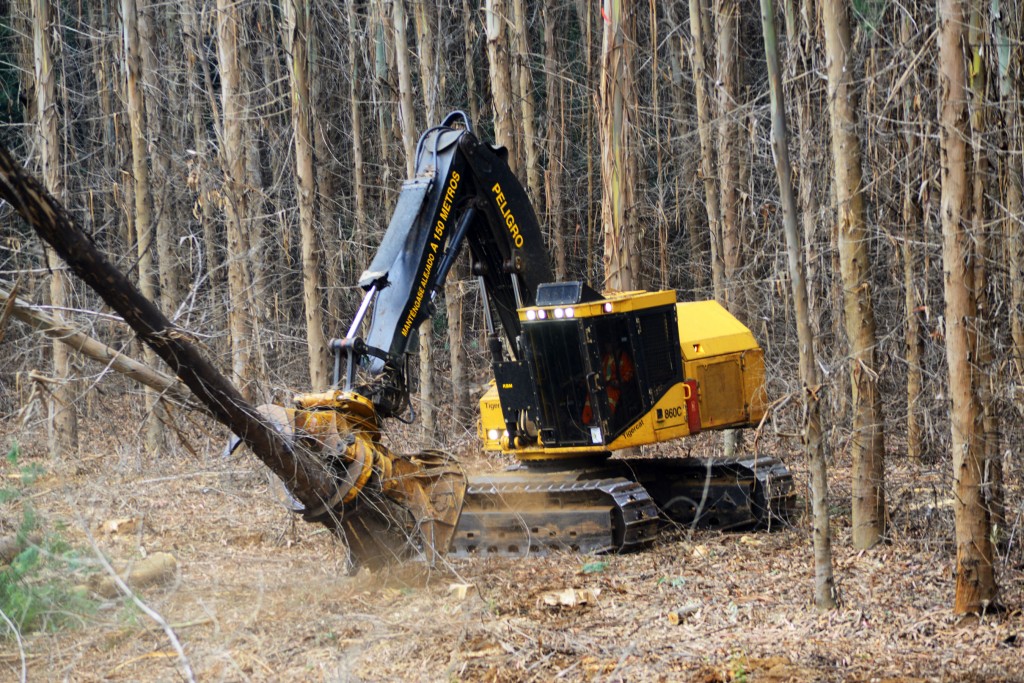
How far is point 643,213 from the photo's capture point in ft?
65.2

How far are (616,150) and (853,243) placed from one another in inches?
157

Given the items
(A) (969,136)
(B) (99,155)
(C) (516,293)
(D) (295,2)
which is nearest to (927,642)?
(A) (969,136)

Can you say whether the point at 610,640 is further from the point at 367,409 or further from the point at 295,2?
the point at 295,2

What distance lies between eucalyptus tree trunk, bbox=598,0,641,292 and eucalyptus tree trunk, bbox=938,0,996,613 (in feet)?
17.2

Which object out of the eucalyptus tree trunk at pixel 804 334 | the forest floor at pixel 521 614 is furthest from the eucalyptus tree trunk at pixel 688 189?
the eucalyptus tree trunk at pixel 804 334

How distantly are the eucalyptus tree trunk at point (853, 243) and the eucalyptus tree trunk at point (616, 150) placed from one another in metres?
3.66

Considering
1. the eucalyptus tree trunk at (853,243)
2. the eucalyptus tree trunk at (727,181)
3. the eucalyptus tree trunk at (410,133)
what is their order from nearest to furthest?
the eucalyptus tree trunk at (853,243), the eucalyptus tree trunk at (727,181), the eucalyptus tree trunk at (410,133)

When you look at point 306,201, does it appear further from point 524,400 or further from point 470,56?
point 470,56

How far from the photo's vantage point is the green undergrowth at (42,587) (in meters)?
6.75

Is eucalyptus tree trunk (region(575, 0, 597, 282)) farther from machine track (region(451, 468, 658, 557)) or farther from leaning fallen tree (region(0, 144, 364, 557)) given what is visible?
leaning fallen tree (region(0, 144, 364, 557))

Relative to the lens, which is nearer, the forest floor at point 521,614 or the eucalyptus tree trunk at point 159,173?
the forest floor at point 521,614

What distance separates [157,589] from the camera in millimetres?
7746

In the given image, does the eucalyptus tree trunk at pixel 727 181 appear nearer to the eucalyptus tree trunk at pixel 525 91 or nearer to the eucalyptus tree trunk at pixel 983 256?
the eucalyptus tree trunk at pixel 525 91

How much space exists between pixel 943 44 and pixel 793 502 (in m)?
4.69
